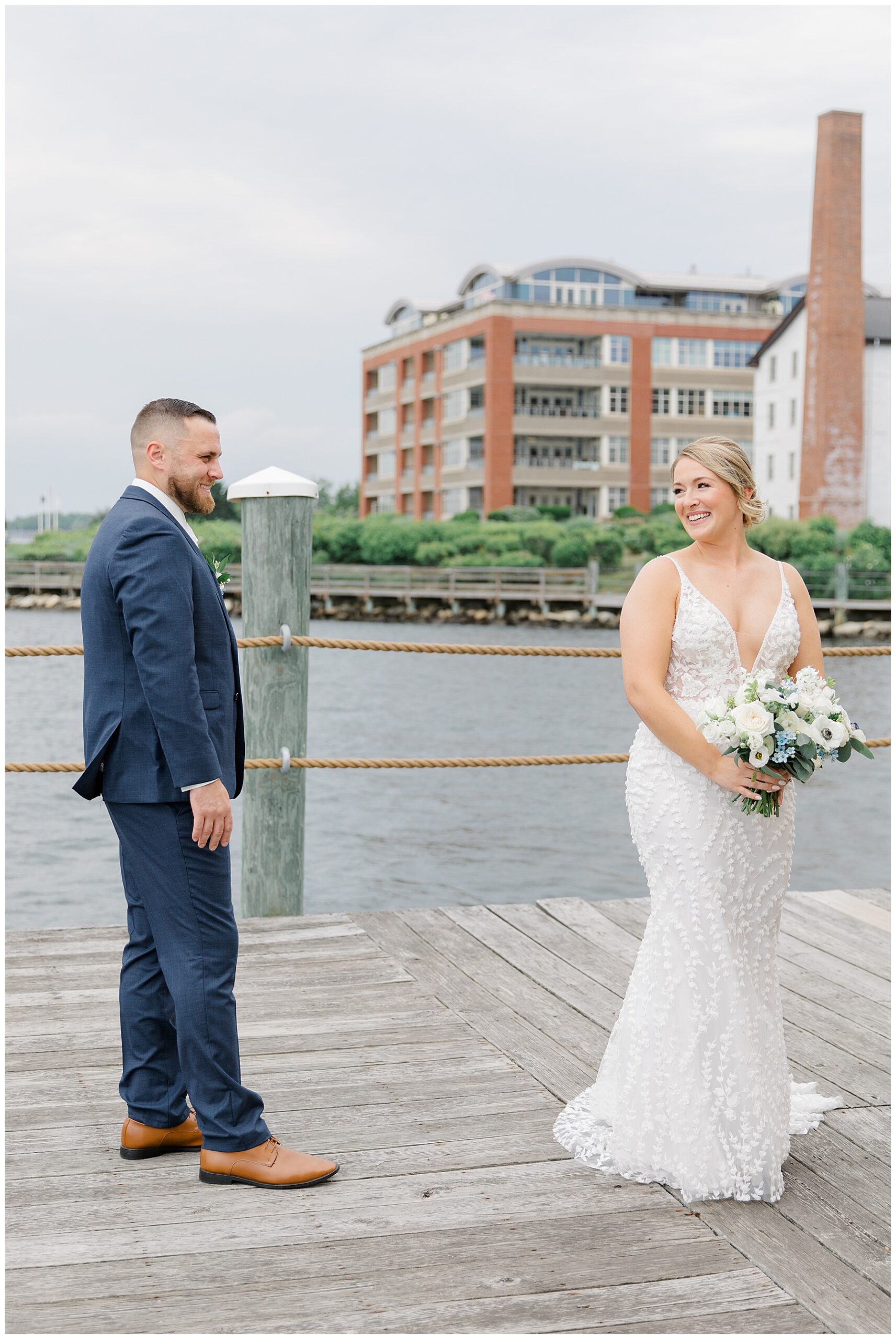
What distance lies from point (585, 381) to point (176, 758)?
2500 inches

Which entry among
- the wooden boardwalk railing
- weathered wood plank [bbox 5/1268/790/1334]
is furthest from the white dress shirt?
the wooden boardwalk railing

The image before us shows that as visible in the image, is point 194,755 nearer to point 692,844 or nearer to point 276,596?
point 692,844

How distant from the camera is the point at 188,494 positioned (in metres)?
3.03

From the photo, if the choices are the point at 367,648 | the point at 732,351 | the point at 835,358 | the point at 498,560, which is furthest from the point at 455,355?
the point at 367,648

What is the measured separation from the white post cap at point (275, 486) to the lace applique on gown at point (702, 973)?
2.21 metres

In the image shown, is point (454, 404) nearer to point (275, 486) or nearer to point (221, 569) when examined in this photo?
point (275, 486)

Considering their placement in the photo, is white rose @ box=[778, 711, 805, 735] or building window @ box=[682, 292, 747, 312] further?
building window @ box=[682, 292, 747, 312]

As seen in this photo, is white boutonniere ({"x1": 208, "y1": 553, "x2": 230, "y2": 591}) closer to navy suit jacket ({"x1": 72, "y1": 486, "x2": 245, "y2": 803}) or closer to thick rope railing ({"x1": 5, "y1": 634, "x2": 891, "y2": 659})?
navy suit jacket ({"x1": 72, "y1": 486, "x2": 245, "y2": 803})

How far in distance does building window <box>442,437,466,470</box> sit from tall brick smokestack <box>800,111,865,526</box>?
19963 mm

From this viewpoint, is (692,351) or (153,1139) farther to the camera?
(692,351)

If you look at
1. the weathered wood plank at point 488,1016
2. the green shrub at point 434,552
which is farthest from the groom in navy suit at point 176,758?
the green shrub at point 434,552

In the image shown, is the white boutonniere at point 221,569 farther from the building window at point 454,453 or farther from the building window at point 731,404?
the building window at point 731,404

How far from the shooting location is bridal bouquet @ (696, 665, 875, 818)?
118 inches

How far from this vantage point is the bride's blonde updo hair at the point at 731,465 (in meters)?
3.20
